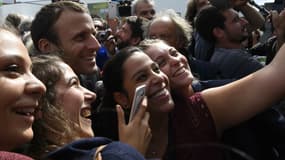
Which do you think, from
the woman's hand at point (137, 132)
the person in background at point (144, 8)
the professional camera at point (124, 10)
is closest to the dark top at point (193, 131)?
the woman's hand at point (137, 132)

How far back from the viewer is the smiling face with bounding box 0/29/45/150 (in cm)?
100

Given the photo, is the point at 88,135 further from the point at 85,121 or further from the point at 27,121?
the point at 27,121

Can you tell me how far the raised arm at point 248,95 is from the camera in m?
1.58

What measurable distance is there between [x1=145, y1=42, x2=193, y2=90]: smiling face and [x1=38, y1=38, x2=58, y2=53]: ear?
0.46m

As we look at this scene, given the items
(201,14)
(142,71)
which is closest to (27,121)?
(142,71)

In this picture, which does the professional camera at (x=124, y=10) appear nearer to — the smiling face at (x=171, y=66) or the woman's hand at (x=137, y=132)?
the smiling face at (x=171, y=66)

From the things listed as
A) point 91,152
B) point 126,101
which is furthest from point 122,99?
point 91,152

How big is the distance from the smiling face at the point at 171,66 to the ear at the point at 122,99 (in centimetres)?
22

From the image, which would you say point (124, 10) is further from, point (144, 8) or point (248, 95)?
point (248, 95)

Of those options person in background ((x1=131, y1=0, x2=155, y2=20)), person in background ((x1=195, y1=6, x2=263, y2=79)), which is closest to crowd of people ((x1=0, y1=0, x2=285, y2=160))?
person in background ((x1=195, y1=6, x2=263, y2=79))

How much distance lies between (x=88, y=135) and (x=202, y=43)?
1716 mm

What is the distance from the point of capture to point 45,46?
6.66 feet

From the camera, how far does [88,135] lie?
55.1 inches

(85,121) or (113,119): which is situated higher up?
(85,121)
